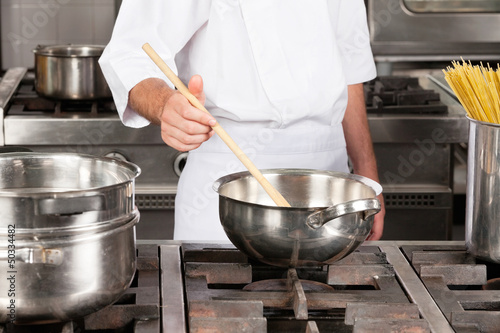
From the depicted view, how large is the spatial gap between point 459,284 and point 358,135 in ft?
2.55

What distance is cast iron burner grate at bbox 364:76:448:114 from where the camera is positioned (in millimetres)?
2445

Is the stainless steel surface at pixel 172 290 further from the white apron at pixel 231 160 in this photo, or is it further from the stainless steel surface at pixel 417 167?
the stainless steel surface at pixel 417 167

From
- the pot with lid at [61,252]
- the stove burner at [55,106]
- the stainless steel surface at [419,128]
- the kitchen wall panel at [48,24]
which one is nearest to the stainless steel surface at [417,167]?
the stainless steel surface at [419,128]

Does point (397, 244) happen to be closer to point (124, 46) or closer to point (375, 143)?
point (124, 46)

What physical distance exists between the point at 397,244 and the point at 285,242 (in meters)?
0.36

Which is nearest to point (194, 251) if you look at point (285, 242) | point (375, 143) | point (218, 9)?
point (285, 242)

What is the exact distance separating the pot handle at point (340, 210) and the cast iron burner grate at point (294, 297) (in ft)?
0.34

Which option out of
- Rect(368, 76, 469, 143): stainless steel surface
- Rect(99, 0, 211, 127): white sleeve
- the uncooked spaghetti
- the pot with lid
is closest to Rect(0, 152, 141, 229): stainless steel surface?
the pot with lid

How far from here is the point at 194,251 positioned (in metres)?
1.33

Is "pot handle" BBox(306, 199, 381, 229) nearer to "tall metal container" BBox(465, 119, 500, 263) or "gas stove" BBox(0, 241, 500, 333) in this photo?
"gas stove" BBox(0, 241, 500, 333)

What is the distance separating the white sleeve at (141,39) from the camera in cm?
157

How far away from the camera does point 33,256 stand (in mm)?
977

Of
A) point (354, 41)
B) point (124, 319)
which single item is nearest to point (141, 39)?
point (354, 41)

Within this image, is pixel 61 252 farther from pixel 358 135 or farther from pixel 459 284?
pixel 358 135
